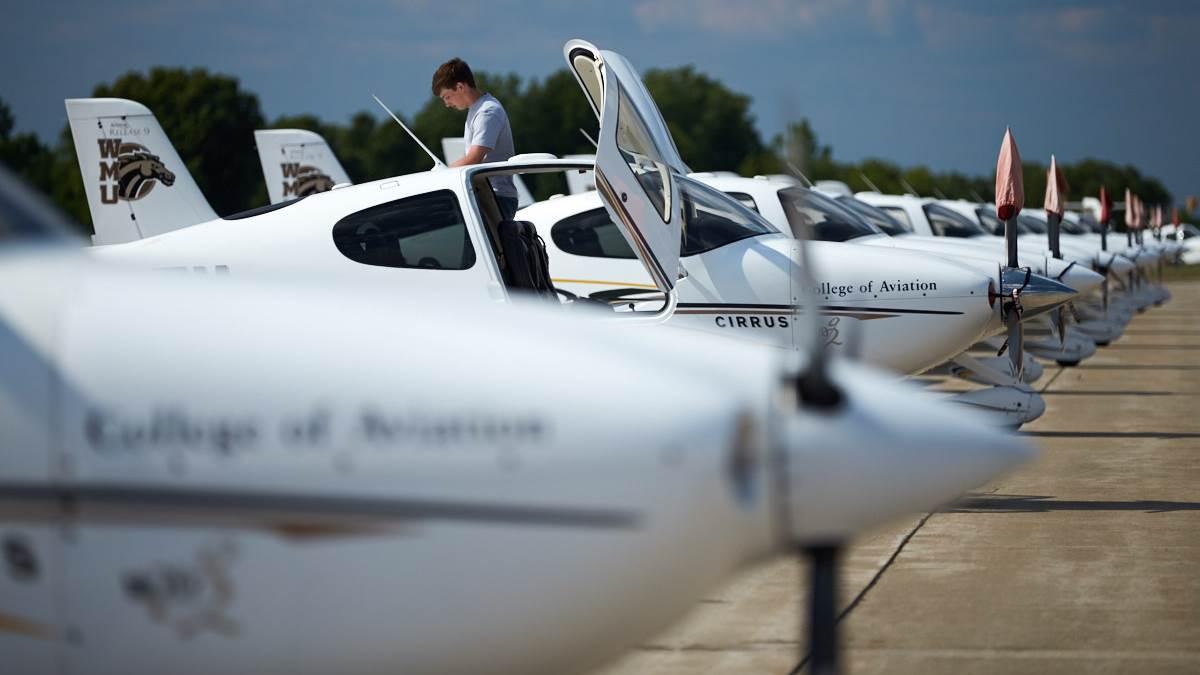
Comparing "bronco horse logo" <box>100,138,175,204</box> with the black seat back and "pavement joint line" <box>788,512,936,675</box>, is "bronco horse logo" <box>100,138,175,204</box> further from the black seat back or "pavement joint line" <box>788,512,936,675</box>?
"pavement joint line" <box>788,512,936,675</box>

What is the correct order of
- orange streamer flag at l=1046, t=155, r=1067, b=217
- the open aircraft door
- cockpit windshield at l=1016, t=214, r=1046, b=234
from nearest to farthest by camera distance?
the open aircraft door, orange streamer flag at l=1046, t=155, r=1067, b=217, cockpit windshield at l=1016, t=214, r=1046, b=234

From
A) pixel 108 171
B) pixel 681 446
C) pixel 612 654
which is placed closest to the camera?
pixel 681 446

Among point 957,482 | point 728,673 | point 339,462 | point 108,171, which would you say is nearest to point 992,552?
point 728,673

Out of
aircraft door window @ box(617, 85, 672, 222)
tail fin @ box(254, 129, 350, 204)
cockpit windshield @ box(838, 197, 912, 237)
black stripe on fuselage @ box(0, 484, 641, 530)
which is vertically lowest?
black stripe on fuselage @ box(0, 484, 641, 530)

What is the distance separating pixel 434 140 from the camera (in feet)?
421

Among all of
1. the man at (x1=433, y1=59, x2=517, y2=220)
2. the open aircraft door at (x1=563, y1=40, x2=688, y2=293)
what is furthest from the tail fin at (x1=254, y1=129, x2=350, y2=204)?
the open aircraft door at (x1=563, y1=40, x2=688, y2=293)

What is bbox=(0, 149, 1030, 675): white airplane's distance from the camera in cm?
279

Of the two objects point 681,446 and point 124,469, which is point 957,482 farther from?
point 124,469

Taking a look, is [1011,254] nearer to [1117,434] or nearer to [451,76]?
[1117,434]

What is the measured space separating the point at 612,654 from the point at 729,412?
58 cm

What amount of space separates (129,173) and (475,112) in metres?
9.94

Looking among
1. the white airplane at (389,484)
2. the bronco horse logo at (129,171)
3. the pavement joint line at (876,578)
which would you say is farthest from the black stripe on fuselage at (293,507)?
the bronco horse logo at (129,171)

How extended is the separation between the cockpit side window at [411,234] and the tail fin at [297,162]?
18093mm

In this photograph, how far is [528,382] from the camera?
9.39ft
